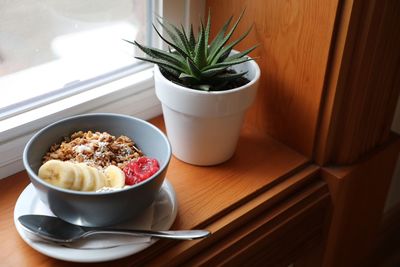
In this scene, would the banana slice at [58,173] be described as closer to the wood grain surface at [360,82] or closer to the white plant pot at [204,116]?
the white plant pot at [204,116]

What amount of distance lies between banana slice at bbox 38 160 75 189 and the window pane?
0.19 metres

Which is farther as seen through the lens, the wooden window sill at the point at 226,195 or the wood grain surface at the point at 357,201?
the wood grain surface at the point at 357,201

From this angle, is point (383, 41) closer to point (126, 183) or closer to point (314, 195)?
point (314, 195)

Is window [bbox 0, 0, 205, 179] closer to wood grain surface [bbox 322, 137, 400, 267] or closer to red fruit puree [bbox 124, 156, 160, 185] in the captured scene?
red fruit puree [bbox 124, 156, 160, 185]

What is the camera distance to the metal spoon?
71cm

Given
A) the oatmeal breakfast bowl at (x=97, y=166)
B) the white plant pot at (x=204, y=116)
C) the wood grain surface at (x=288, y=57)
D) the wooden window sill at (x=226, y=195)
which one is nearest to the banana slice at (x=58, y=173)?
the oatmeal breakfast bowl at (x=97, y=166)

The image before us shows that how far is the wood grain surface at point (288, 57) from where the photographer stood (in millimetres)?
847

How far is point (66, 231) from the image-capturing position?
71 cm

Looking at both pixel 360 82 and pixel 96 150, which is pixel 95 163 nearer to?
pixel 96 150

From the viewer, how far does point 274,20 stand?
90 cm

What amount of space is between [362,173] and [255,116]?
0.22 meters

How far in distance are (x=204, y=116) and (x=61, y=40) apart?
0.92 feet

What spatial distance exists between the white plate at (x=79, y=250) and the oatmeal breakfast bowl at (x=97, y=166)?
36 mm

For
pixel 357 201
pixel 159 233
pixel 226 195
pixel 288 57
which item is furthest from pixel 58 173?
pixel 357 201
